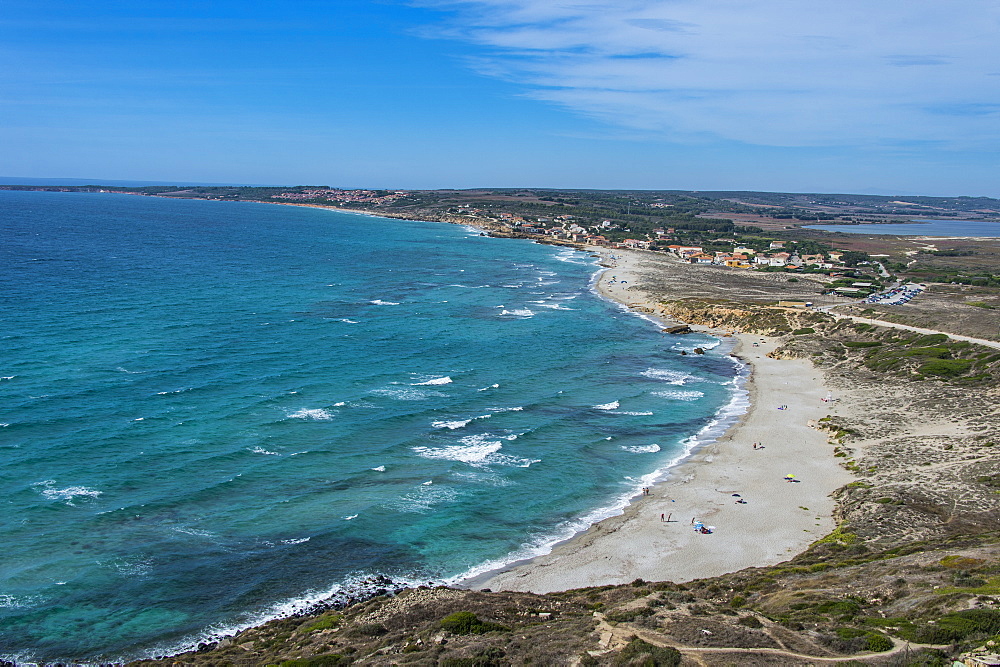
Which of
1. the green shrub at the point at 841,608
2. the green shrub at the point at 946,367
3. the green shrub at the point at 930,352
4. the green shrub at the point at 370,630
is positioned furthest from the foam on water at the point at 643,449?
the green shrub at the point at 930,352

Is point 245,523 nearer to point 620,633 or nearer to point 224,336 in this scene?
point 620,633

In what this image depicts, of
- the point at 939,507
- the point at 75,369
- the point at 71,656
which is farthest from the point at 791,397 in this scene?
the point at 75,369

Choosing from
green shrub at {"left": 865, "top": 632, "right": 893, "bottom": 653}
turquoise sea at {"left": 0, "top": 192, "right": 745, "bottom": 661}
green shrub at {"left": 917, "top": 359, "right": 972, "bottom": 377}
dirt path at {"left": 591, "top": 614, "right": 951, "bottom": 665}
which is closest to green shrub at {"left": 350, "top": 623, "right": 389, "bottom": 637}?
turquoise sea at {"left": 0, "top": 192, "right": 745, "bottom": 661}

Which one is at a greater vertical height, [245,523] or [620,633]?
[620,633]

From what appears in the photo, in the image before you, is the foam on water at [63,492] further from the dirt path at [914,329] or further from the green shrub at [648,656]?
the dirt path at [914,329]

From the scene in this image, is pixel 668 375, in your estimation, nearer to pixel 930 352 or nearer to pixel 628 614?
pixel 930 352

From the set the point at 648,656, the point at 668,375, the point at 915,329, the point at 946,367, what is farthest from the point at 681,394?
the point at 648,656

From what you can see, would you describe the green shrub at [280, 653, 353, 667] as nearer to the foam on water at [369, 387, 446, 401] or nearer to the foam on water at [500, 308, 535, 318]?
the foam on water at [369, 387, 446, 401]
